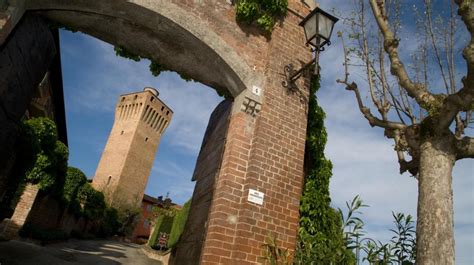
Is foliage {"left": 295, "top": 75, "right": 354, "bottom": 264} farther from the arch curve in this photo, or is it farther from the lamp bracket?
the arch curve

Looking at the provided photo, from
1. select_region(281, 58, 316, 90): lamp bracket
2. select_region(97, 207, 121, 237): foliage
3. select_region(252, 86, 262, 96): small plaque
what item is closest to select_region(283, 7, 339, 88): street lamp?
select_region(281, 58, 316, 90): lamp bracket

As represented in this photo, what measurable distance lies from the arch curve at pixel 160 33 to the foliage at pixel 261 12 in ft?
2.43

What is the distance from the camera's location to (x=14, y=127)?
442cm

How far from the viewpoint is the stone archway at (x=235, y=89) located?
4066 millimetres

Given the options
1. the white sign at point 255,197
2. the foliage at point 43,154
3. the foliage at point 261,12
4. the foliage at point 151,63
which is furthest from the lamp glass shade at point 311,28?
the foliage at point 43,154

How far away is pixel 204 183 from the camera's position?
5.20 meters

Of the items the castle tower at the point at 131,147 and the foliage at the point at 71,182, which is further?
the castle tower at the point at 131,147

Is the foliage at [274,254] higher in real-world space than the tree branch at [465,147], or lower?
lower

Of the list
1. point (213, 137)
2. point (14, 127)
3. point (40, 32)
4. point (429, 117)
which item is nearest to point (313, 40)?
point (429, 117)

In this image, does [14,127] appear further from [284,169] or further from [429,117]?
[429,117]

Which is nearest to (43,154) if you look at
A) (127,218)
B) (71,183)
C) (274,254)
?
(71,183)

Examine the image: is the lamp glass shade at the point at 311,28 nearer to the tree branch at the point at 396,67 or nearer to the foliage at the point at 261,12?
the foliage at the point at 261,12

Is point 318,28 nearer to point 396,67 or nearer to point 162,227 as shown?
point 396,67

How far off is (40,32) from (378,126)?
562 cm
